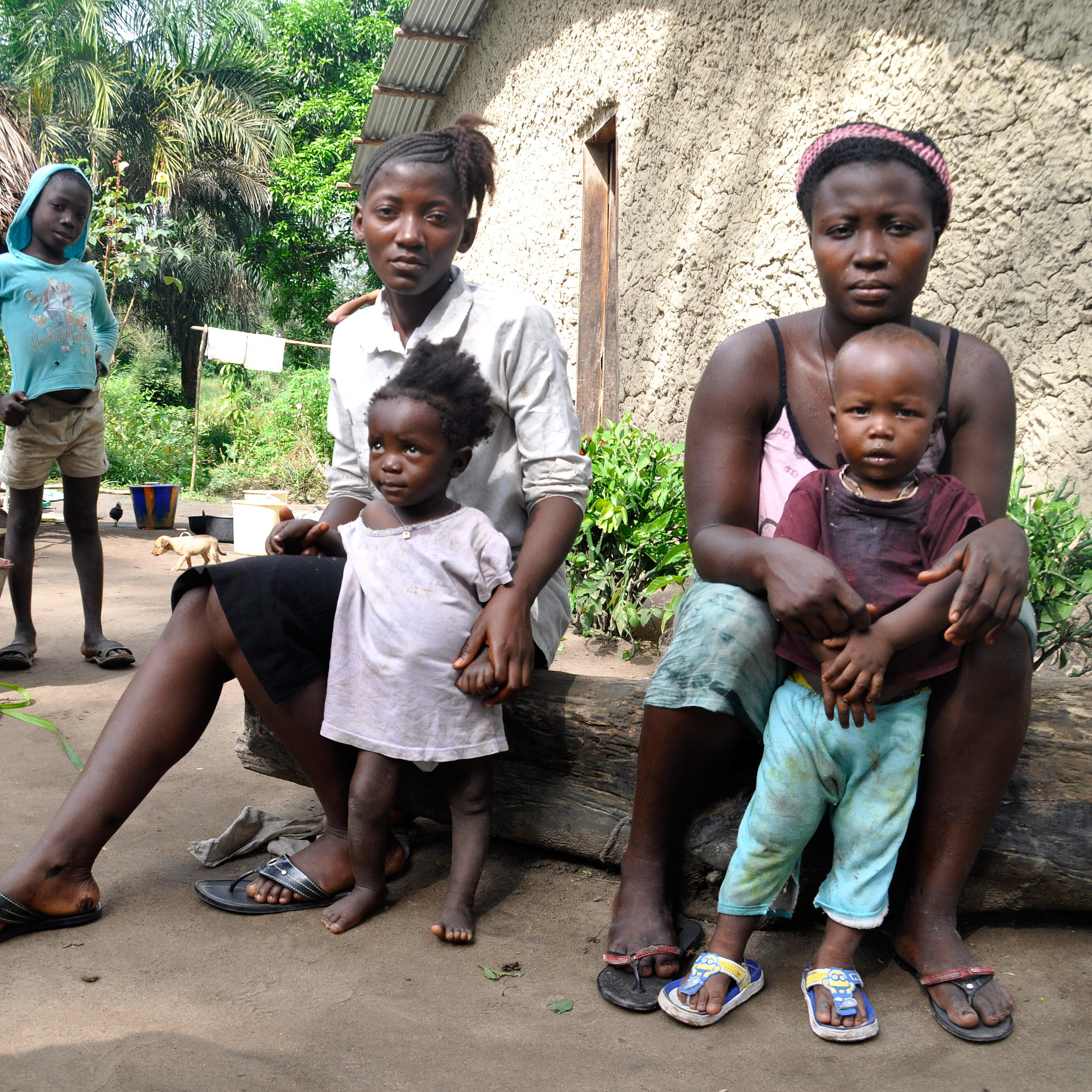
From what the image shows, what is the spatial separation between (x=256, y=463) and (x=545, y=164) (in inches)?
366

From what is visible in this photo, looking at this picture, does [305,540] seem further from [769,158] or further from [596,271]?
[596,271]

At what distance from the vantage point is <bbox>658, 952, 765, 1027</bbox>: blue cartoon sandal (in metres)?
1.70

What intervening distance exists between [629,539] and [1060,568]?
6.27 feet

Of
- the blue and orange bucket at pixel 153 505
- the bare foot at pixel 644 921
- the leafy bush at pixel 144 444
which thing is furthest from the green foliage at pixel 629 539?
the leafy bush at pixel 144 444

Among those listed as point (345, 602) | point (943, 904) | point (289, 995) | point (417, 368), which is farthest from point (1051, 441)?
point (289, 995)

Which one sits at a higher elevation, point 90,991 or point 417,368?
point 417,368

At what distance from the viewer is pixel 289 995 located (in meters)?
1.78

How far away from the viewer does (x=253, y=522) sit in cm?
739

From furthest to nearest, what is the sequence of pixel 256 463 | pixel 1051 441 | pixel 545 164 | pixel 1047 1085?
pixel 256 463
pixel 545 164
pixel 1051 441
pixel 1047 1085

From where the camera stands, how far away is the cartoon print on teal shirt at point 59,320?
13.2ft

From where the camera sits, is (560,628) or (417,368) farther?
(560,628)

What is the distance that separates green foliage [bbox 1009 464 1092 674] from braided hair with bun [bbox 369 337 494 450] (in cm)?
159

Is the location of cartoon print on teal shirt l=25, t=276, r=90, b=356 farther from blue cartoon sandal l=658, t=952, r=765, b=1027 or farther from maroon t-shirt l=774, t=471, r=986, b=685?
blue cartoon sandal l=658, t=952, r=765, b=1027

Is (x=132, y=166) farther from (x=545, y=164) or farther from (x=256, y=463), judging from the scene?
(x=545, y=164)
